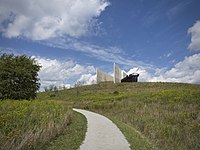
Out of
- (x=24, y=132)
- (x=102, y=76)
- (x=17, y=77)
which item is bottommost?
(x=24, y=132)

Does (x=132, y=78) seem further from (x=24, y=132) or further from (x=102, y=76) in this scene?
(x=24, y=132)

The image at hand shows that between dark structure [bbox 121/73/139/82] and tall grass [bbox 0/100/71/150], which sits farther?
dark structure [bbox 121/73/139/82]

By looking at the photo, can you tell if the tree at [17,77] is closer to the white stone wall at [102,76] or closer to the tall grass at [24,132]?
the tall grass at [24,132]

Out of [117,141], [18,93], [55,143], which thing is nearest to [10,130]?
[55,143]

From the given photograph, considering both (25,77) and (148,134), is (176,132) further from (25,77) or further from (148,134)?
(25,77)

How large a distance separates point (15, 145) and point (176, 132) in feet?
33.4

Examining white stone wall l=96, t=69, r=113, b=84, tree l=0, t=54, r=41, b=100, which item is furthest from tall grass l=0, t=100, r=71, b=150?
white stone wall l=96, t=69, r=113, b=84

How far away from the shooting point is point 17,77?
1144 inches

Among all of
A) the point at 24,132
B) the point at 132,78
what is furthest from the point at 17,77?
the point at 132,78

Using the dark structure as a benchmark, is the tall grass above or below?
below

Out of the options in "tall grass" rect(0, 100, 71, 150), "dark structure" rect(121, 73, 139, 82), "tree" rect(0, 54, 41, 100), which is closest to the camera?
"tall grass" rect(0, 100, 71, 150)

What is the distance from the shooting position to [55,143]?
9.53 metres

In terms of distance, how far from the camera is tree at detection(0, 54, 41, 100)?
2834 cm

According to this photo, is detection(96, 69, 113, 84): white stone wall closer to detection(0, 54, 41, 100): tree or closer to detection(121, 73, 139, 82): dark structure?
detection(121, 73, 139, 82): dark structure
